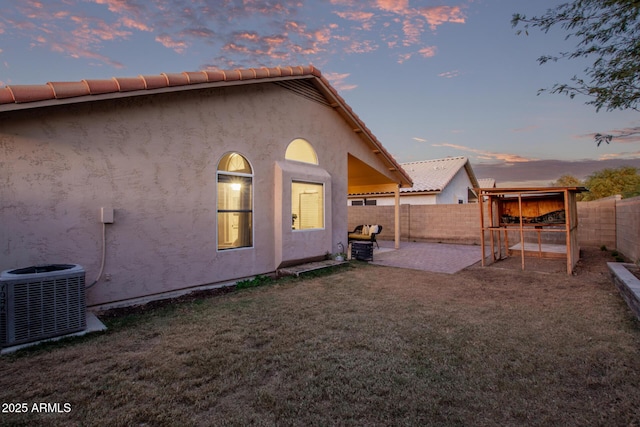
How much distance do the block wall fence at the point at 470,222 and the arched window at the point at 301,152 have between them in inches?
340

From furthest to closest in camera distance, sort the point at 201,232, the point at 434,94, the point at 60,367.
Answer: the point at 434,94 → the point at 201,232 → the point at 60,367

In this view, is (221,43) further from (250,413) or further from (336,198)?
(250,413)

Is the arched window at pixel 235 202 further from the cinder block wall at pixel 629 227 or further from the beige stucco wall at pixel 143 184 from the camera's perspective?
the cinder block wall at pixel 629 227

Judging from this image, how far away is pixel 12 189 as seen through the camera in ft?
13.1

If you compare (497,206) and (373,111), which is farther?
(373,111)

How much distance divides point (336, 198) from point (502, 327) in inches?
236

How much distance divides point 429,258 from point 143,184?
345 inches

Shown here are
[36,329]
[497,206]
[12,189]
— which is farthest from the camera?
[497,206]

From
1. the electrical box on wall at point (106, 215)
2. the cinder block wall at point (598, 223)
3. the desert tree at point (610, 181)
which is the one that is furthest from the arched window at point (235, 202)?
the desert tree at point (610, 181)

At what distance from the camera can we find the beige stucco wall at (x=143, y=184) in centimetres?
411

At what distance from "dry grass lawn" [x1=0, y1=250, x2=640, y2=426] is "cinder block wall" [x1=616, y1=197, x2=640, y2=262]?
4324mm

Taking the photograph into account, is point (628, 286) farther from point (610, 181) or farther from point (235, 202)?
point (610, 181)

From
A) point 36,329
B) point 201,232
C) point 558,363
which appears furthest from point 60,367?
point 558,363

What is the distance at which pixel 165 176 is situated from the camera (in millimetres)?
5406
